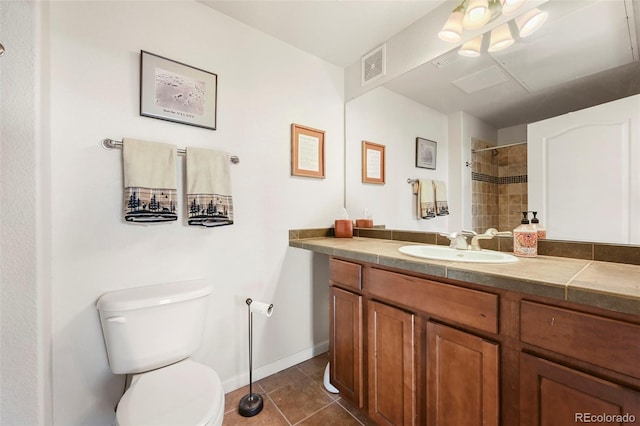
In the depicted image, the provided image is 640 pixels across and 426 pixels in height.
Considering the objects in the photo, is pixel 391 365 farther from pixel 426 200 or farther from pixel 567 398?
pixel 426 200

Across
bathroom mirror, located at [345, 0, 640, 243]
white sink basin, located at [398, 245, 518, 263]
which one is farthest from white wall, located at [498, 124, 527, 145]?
white sink basin, located at [398, 245, 518, 263]

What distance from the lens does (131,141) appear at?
1214 mm

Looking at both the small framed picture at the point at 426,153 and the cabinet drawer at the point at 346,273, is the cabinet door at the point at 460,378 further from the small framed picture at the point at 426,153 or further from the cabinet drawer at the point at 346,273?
the small framed picture at the point at 426,153

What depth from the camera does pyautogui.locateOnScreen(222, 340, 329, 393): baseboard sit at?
5.19ft

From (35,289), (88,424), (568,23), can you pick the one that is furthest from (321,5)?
(88,424)

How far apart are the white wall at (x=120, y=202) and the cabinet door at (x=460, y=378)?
42.5 inches

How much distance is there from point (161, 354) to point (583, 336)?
1.53 metres

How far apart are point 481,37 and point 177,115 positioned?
1678mm

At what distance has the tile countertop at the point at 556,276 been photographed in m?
0.62

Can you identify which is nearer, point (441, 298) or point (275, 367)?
point (441, 298)

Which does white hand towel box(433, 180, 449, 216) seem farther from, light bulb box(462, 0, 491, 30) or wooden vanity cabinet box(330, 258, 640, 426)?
light bulb box(462, 0, 491, 30)

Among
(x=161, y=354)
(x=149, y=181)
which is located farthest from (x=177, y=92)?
(x=161, y=354)

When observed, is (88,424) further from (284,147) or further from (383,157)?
(383,157)

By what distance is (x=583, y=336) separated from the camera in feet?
2.15
